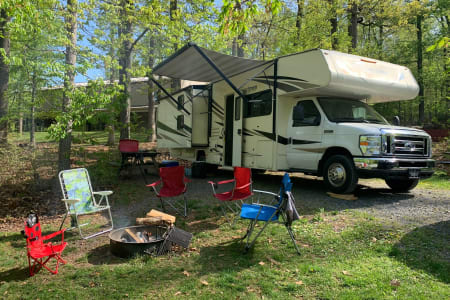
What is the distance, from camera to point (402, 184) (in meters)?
7.18

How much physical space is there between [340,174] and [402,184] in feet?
6.14

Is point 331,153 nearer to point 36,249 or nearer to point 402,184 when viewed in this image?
point 402,184

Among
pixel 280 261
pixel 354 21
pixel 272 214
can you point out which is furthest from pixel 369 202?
pixel 354 21

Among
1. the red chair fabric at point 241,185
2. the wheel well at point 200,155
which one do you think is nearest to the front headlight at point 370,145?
the red chair fabric at point 241,185

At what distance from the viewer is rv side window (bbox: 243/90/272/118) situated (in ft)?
25.5

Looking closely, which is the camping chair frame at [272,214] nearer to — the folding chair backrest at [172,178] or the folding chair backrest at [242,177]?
the folding chair backrest at [242,177]

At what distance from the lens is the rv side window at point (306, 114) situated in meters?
6.92

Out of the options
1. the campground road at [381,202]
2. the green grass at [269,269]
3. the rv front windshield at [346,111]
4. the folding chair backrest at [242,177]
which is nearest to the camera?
the green grass at [269,269]

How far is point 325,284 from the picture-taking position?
10.6ft

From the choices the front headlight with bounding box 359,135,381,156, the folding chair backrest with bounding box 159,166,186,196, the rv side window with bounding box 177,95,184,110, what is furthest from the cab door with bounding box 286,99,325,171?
the rv side window with bounding box 177,95,184,110

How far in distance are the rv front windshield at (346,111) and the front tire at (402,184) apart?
1.35 meters

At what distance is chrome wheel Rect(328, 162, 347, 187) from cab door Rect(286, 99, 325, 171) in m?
0.37

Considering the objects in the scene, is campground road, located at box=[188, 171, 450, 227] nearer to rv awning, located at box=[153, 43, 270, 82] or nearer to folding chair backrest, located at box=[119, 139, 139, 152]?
folding chair backrest, located at box=[119, 139, 139, 152]

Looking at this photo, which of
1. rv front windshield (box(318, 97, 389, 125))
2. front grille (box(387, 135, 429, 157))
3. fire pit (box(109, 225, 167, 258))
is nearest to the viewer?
fire pit (box(109, 225, 167, 258))
